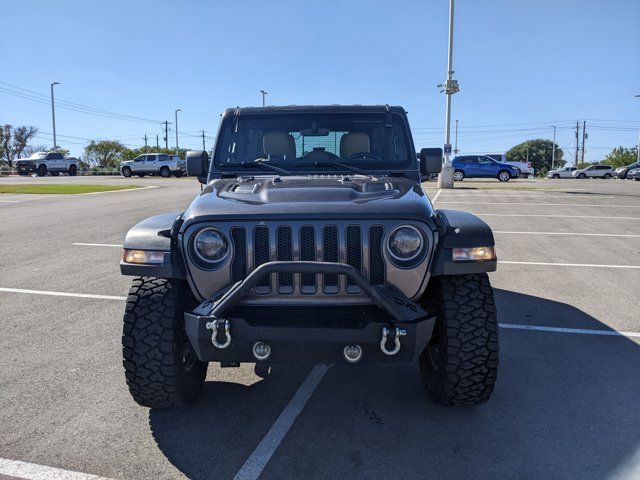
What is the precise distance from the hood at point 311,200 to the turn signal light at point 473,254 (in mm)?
274

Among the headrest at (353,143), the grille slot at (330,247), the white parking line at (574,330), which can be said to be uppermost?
the headrest at (353,143)

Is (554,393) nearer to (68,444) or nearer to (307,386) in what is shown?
(307,386)

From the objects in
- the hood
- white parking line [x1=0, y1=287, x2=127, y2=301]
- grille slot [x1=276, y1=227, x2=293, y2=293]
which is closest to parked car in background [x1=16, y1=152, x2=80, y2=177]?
white parking line [x1=0, y1=287, x2=127, y2=301]

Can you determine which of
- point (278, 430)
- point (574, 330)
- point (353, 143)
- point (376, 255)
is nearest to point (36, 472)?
point (278, 430)

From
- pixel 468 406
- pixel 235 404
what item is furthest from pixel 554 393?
pixel 235 404

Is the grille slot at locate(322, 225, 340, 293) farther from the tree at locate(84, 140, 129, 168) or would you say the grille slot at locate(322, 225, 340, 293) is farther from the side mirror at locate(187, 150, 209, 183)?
the tree at locate(84, 140, 129, 168)

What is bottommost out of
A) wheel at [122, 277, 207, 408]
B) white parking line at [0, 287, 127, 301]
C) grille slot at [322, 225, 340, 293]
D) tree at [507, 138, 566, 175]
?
white parking line at [0, 287, 127, 301]

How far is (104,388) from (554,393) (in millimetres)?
2936

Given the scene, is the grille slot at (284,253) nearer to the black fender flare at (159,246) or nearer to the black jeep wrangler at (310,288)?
the black jeep wrangler at (310,288)

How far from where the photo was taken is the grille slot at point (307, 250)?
2885mm

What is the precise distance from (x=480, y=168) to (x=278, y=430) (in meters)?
33.7

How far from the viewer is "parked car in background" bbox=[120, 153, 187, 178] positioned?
4175 cm

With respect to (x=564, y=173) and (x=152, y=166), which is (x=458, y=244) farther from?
(x=564, y=173)

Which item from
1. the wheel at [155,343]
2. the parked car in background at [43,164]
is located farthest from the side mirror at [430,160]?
the parked car in background at [43,164]
